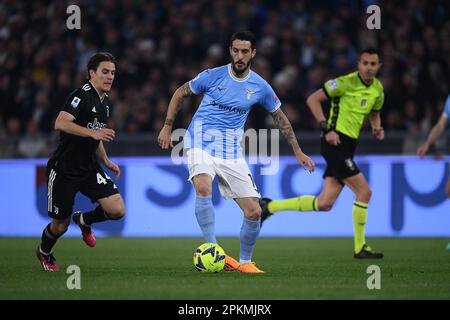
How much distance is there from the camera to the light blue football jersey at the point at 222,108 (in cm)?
888

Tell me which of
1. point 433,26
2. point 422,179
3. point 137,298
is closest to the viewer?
point 137,298

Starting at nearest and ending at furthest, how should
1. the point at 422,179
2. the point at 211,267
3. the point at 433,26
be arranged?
the point at 211,267
the point at 422,179
the point at 433,26

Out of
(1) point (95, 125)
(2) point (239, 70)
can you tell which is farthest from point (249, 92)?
(1) point (95, 125)

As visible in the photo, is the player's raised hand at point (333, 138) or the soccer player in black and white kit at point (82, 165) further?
the player's raised hand at point (333, 138)

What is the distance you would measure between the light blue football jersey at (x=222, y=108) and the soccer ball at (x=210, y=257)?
91 centimetres

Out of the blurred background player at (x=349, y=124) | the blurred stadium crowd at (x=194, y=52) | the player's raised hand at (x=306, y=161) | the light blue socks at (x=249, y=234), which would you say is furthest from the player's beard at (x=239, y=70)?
the blurred stadium crowd at (x=194, y=52)

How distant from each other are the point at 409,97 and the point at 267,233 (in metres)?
3.41

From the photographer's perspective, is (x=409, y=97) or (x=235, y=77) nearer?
(x=235, y=77)

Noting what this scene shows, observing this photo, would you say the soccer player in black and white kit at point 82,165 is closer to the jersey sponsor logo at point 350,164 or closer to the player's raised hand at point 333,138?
Answer: the player's raised hand at point 333,138

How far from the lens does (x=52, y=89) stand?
54.9 ft

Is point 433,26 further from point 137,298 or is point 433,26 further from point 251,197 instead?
point 137,298

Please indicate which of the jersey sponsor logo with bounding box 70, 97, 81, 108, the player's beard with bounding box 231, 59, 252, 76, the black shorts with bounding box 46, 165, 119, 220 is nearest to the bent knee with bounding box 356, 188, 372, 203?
the player's beard with bounding box 231, 59, 252, 76

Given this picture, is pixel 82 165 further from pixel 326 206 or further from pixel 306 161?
pixel 326 206

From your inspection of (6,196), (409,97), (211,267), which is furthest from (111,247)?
(409,97)
